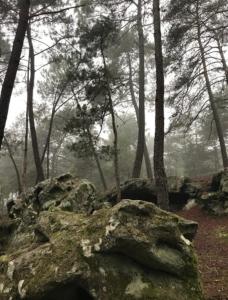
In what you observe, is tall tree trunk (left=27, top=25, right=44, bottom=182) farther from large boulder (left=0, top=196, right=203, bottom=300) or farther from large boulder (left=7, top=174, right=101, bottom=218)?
large boulder (left=0, top=196, right=203, bottom=300)

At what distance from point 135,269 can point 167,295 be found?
0.52m

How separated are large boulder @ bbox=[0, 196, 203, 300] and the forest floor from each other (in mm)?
1174

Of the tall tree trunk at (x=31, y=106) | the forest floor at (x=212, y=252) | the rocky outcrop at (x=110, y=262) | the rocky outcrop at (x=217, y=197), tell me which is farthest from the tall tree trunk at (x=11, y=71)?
the rocky outcrop at (x=217, y=197)

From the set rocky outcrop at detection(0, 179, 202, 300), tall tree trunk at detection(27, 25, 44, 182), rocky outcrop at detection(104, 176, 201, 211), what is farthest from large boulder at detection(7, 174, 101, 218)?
rocky outcrop at detection(0, 179, 202, 300)

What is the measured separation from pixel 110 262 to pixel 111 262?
0.6 inches

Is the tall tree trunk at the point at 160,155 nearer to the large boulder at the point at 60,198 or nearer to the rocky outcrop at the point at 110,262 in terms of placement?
the large boulder at the point at 60,198

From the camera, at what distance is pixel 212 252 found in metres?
9.12

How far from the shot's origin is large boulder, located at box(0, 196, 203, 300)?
14.2ft

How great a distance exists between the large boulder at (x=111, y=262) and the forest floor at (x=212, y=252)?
3.85 feet

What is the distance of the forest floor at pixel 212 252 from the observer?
6.15 m

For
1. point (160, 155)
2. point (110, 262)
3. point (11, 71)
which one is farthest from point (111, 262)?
point (160, 155)

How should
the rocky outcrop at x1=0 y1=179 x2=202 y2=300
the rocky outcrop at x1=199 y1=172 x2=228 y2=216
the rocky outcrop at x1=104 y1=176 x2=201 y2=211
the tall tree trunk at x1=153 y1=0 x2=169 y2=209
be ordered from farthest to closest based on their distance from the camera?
the rocky outcrop at x1=104 y1=176 x2=201 y2=211 → the rocky outcrop at x1=199 y1=172 x2=228 y2=216 → the tall tree trunk at x1=153 y1=0 x2=169 y2=209 → the rocky outcrop at x1=0 y1=179 x2=202 y2=300

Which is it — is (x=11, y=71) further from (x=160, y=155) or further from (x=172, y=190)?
(x=172, y=190)

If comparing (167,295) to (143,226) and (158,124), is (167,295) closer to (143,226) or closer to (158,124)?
(143,226)
